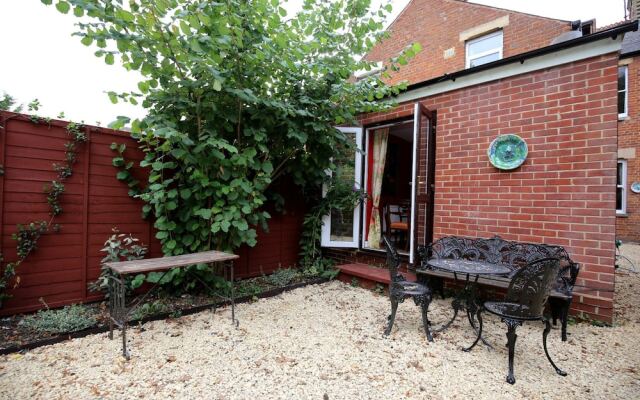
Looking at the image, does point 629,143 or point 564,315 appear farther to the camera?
point 629,143

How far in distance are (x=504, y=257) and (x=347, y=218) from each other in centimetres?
237

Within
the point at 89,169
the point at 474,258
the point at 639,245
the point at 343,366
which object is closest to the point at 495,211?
the point at 474,258

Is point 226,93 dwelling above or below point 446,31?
below

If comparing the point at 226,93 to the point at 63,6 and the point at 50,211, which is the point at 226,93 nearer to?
the point at 63,6

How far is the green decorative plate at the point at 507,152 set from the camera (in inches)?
139

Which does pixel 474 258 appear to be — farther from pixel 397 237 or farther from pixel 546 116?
pixel 397 237

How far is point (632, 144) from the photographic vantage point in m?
9.52

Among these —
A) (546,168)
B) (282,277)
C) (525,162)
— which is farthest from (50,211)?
(546,168)

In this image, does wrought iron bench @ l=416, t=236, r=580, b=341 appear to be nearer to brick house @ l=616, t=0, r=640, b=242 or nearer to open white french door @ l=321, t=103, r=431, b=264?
open white french door @ l=321, t=103, r=431, b=264

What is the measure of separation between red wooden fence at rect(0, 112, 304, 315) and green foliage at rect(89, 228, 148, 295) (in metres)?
0.07

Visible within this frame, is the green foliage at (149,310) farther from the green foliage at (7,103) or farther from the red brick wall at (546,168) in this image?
the red brick wall at (546,168)

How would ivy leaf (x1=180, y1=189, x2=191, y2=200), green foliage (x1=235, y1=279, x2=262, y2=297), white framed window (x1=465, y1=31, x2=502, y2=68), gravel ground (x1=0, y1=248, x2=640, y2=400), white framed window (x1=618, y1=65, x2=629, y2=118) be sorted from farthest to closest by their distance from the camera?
white framed window (x1=618, y1=65, x2=629, y2=118), white framed window (x1=465, y1=31, x2=502, y2=68), green foliage (x1=235, y1=279, x2=262, y2=297), ivy leaf (x1=180, y1=189, x2=191, y2=200), gravel ground (x1=0, y1=248, x2=640, y2=400)

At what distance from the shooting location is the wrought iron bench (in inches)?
119

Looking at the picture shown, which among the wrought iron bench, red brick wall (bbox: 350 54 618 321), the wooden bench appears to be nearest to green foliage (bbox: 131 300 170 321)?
the wooden bench
